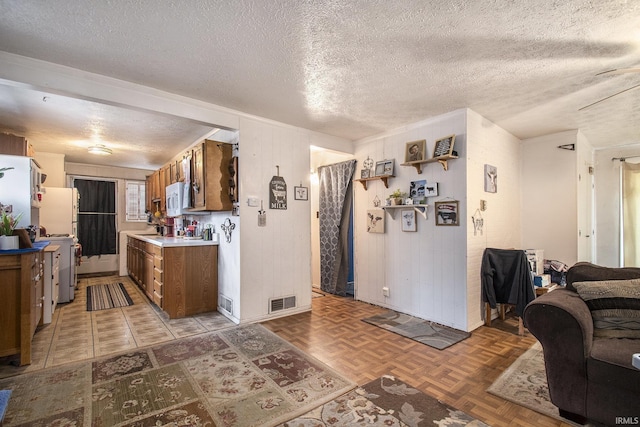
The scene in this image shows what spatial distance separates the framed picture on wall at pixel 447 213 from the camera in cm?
332

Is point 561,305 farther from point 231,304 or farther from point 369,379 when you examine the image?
point 231,304

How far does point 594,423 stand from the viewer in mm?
1787

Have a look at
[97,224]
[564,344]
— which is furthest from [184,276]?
[97,224]

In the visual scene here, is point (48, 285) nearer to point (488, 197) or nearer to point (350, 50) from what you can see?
point (350, 50)

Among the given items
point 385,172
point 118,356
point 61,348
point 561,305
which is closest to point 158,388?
point 118,356

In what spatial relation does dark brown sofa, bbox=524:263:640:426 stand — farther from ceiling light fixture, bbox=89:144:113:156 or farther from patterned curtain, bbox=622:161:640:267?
ceiling light fixture, bbox=89:144:113:156

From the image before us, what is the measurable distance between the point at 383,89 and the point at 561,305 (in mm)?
2188

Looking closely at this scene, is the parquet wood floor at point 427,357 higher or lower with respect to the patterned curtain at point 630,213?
lower

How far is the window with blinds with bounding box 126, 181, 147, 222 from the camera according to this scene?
692 centimetres

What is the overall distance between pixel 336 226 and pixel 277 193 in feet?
4.67

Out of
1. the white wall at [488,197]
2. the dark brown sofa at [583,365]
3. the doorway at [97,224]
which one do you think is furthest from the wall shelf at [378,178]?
the doorway at [97,224]

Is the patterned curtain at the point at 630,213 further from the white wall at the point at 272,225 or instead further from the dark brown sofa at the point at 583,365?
the white wall at the point at 272,225

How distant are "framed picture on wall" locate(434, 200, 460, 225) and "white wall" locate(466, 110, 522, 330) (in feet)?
0.43

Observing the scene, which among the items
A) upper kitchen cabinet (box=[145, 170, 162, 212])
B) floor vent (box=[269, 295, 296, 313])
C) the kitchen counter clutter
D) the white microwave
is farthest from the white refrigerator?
floor vent (box=[269, 295, 296, 313])
